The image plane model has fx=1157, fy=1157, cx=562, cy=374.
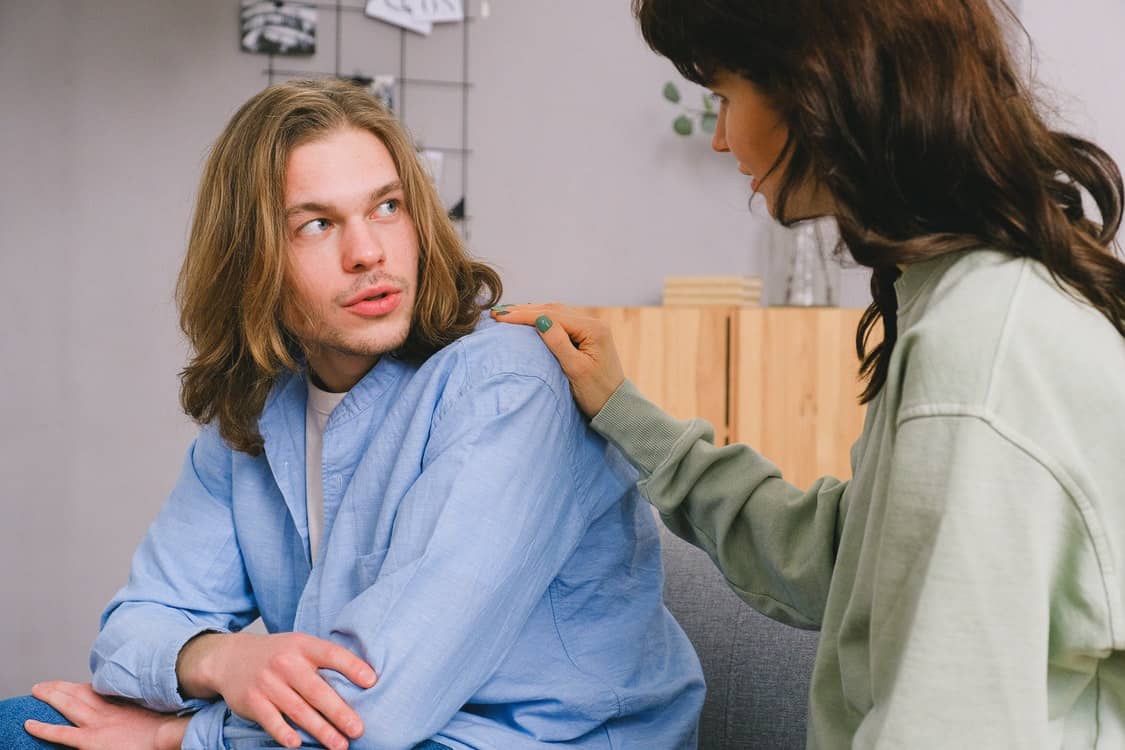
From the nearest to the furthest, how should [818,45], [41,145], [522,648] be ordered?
[818,45] < [522,648] < [41,145]

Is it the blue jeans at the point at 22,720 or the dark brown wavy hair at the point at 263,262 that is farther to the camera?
the dark brown wavy hair at the point at 263,262

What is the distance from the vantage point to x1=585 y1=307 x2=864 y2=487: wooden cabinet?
2.91 metres

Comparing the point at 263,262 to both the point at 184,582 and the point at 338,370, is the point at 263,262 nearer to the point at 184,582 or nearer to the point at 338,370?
the point at 338,370

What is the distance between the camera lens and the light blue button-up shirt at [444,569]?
1.10m

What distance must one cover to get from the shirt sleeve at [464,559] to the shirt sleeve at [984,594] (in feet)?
1.62

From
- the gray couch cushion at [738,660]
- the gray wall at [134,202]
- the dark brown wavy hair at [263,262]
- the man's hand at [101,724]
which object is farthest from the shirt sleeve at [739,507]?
the gray wall at [134,202]

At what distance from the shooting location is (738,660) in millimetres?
1396

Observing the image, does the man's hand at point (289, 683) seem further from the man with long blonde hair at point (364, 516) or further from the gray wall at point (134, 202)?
the gray wall at point (134, 202)

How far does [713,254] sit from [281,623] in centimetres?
231

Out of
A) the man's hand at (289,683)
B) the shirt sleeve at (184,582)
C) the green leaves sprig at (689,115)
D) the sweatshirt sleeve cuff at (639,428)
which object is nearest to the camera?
the man's hand at (289,683)

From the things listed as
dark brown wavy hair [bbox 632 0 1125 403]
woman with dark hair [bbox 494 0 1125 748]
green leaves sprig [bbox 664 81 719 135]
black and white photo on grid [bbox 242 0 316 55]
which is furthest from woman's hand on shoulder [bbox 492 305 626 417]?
black and white photo on grid [bbox 242 0 316 55]

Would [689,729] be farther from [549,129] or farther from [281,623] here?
[549,129]

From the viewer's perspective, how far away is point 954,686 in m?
0.68

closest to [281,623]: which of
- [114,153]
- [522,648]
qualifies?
[522,648]
